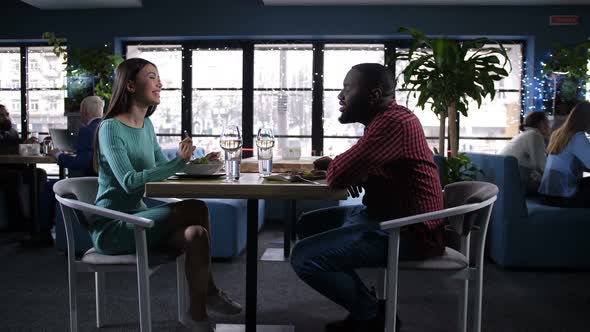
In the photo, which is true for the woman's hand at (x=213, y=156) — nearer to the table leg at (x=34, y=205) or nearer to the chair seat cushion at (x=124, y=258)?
the chair seat cushion at (x=124, y=258)

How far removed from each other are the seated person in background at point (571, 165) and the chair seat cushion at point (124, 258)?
9.52 feet

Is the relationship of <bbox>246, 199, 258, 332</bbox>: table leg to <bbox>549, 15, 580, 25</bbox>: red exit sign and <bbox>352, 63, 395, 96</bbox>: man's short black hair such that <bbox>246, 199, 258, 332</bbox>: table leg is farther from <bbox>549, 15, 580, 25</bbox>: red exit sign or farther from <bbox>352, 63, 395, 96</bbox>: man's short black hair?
<bbox>549, 15, 580, 25</bbox>: red exit sign

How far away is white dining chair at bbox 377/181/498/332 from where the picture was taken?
1.60 meters

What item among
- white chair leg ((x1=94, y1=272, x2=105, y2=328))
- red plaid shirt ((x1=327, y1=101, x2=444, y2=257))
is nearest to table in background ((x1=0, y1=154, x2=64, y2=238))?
white chair leg ((x1=94, y1=272, x2=105, y2=328))

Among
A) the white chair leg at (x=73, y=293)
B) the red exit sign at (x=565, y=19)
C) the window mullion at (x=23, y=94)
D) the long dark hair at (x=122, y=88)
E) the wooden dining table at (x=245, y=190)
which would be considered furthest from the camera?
the window mullion at (x=23, y=94)

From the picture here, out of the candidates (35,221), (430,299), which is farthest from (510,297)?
(35,221)

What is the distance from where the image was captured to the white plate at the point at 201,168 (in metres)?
1.83

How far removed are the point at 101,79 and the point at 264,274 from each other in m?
4.51

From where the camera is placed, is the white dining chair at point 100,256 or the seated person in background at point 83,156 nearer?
the white dining chair at point 100,256

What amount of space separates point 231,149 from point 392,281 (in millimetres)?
751

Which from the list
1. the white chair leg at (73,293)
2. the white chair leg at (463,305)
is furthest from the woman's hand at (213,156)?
the white chair leg at (463,305)

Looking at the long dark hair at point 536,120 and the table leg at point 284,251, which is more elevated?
the long dark hair at point 536,120

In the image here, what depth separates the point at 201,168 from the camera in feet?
6.04

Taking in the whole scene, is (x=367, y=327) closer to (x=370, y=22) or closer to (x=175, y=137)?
(x=370, y=22)
